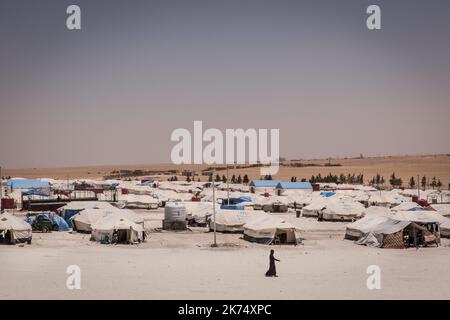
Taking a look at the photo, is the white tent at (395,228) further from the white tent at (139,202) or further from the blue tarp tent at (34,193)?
the blue tarp tent at (34,193)

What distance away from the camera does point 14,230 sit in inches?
1237

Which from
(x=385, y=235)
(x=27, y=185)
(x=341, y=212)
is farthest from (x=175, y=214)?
(x=27, y=185)

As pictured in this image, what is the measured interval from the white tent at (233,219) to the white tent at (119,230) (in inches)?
286

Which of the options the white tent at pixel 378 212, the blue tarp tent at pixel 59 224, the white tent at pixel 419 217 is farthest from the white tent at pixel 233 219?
the blue tarp tent at pixel 59 224

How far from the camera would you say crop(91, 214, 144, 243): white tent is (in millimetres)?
32500

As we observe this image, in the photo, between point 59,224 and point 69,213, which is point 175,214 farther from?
point 69,213

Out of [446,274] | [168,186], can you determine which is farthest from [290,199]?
→ [446,274]

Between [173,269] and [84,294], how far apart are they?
576 centimetres

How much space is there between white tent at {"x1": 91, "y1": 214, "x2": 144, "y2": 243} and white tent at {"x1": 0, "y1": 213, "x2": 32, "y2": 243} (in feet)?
12.1

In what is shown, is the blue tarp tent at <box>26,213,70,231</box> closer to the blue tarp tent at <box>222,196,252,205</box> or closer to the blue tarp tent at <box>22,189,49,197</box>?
the blue tarp tent at <box>222,196,252,205</box>

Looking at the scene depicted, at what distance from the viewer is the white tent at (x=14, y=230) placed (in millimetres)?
31391

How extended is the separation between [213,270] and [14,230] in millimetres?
13417

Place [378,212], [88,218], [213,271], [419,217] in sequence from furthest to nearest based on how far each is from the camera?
[378,212] → [88,218] → [419,217] → [213,271]
